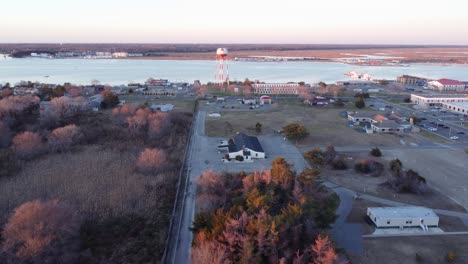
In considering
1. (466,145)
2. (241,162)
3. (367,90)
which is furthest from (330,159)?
(367,90)

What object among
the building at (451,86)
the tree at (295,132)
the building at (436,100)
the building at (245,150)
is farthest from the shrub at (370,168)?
the building at (451,86)

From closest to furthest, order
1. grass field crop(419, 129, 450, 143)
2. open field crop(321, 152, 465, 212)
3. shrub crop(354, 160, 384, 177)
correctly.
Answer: open field crop(321, 152, 465, 212) < shrub crop(354, 160, 384, 177) < grass field crop(419, 129, 450, 143)

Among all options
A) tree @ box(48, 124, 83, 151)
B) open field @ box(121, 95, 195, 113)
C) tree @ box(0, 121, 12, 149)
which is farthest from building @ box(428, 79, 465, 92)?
tree @ box(0, 121, 12, 149)

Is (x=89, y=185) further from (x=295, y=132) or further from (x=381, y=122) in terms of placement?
(x=381, y=122)

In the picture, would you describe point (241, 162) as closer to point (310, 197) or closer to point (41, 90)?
point (310, 197)

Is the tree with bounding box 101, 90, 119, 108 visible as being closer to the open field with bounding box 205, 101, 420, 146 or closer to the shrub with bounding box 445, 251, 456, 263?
the open field with bounding box 205, 101, 420, 146

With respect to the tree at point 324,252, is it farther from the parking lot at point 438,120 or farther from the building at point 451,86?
the building at point 451,86
